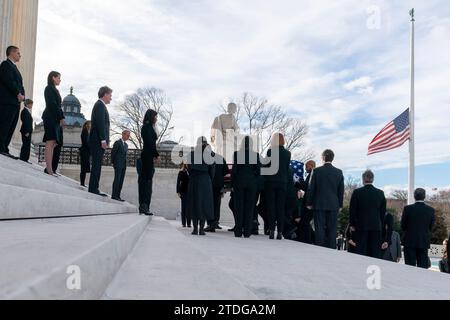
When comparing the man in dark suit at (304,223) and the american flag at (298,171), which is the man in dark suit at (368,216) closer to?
the man in dark suit at (304,223)

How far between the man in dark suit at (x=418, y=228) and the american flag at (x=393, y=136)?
8.96 metres

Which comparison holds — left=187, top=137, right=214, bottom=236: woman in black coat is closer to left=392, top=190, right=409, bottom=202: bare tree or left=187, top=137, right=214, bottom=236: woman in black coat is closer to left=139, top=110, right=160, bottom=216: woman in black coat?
left=139, top=110, right=160, bottom=216: woman in black coat

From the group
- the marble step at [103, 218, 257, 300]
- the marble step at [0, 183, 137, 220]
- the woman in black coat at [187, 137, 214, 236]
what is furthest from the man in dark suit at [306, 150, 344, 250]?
the marble step at [103, 218, 257, 300]

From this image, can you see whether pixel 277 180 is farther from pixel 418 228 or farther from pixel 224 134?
pixel 224 134

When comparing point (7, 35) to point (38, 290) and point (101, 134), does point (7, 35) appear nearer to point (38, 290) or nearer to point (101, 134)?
point (101, 134)

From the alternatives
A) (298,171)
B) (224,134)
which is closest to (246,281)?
(298,171)

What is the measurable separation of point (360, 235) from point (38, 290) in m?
6.81

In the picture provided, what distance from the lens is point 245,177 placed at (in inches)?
295

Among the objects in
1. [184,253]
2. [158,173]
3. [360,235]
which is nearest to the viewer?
[184,253]

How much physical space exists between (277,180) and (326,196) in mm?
884

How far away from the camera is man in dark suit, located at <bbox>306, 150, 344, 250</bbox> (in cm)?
737

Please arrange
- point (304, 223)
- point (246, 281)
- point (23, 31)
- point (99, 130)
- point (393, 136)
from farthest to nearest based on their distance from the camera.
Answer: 1. point (393, 136)
2. point (23, 31)
3. point (304, 223)
4. point (99, 130)
5. point (246, 281)
